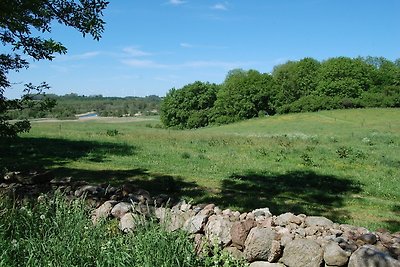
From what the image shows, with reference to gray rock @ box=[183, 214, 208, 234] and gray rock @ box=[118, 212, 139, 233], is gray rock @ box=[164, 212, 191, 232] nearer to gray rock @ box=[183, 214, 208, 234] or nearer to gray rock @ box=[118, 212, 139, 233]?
gray rock @ box=[183, 214, 208, 234]

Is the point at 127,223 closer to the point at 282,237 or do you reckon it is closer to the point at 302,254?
the point at 282,237

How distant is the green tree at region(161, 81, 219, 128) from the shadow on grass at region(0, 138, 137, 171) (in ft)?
252

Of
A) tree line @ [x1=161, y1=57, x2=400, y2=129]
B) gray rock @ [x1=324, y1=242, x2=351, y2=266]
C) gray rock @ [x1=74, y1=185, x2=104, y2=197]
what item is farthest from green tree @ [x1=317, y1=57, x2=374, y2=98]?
gray rock @ [x1=324, y1=242, x2=351, y2=266]

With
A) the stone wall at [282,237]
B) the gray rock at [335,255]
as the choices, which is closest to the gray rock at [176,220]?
the stone wall at [282,237]

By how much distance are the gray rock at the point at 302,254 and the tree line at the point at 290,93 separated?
249ft

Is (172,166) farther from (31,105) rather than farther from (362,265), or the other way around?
(362,265)

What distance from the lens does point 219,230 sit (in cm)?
644

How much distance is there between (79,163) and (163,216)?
1073 cm

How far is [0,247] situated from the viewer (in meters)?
5.58

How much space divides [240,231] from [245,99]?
8771cm

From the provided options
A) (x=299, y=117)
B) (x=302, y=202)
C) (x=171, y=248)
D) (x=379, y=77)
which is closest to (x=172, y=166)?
(x=302, y=202)

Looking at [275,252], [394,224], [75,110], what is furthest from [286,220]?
[75,110]

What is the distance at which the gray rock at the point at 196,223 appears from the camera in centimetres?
666

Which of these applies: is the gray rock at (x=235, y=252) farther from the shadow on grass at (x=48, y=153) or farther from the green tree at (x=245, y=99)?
the green tree at (x=245, y=99)
